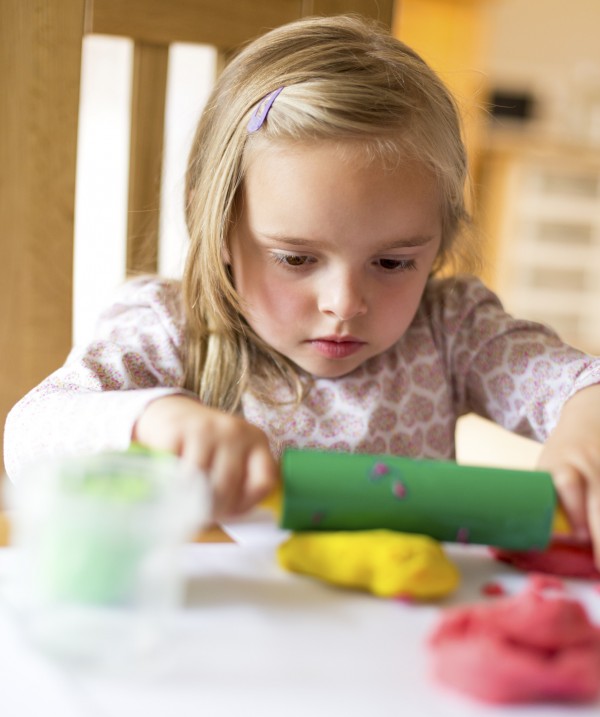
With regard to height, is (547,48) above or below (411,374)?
above

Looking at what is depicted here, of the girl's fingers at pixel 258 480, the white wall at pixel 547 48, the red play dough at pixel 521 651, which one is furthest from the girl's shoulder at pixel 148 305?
the white wall at pixel 547 48

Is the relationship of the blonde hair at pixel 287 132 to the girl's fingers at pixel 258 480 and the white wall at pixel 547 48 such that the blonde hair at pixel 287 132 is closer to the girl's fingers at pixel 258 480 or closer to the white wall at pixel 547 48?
the girl's fingers at pixel 258 480

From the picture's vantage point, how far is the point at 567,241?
456cm

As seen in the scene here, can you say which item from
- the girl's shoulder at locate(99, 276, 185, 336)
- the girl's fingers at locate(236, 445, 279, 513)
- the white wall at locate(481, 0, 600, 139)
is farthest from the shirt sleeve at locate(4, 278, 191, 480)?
the white wall at locate(481, 0, 600, 139)

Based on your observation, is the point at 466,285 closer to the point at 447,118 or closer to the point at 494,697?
the point at 447,118

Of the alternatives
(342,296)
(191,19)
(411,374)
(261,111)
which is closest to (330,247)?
(342,296)

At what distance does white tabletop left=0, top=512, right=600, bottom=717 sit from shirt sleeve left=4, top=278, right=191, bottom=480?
5.1 inches

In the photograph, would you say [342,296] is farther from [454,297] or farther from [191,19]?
[191,19]

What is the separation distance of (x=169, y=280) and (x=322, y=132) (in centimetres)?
27

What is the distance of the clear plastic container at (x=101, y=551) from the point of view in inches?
17.2

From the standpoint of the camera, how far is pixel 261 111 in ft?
2.71

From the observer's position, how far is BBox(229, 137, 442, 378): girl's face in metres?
0.77

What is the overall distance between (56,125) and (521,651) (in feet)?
2.33

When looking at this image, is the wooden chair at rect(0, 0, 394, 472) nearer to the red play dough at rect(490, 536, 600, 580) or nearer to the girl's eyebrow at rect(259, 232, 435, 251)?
the girl's eyebrow at rect(259, 232, 435, 251)
